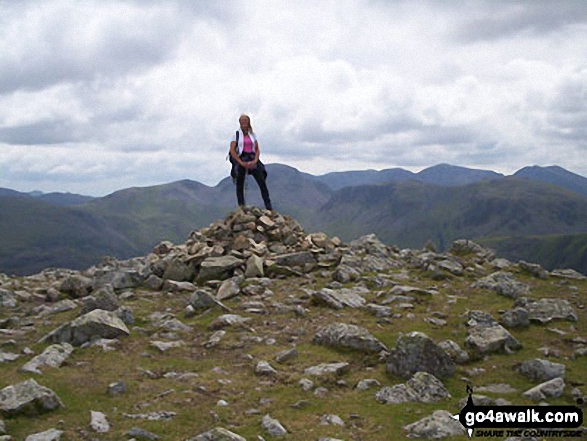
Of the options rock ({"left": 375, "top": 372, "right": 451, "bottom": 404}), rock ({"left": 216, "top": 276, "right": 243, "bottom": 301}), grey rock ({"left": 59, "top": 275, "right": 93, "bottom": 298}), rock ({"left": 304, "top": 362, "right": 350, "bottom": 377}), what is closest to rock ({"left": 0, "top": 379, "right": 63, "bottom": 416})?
rock ({"left": 304, "top": 362, "right": 350, "bottom": 377})

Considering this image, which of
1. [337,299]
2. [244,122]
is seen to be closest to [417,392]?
[337,299]

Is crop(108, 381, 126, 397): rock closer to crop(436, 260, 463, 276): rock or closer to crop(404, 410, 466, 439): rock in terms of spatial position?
crop(404, 410, 466, 439): rock

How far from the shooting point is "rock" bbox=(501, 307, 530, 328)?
15.7 meters

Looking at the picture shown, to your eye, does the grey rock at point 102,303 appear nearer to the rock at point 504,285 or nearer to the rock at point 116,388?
the rock at point 116,388

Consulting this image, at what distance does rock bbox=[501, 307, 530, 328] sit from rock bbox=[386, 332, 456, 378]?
186 inches

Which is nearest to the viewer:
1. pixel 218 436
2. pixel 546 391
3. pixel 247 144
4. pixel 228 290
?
pixel 218 436

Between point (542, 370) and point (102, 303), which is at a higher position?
point (102, 303)

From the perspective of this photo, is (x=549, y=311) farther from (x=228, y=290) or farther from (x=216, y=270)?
(x=216, y=270)

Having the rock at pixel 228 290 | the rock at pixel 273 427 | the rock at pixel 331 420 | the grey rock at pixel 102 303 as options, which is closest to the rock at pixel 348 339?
the rock at pixel 331 420

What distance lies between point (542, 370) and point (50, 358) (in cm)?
1162

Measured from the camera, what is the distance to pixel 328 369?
1212cm

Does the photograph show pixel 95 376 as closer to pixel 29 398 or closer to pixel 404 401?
pixel 29 398

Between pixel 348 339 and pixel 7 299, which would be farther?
pixel 7 299

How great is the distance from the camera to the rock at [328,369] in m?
12.0
